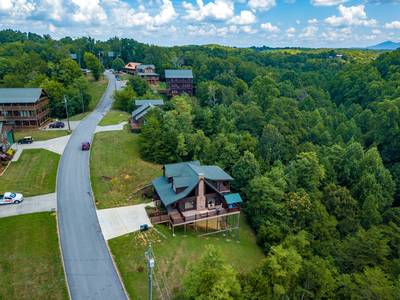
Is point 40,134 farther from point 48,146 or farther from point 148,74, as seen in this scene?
point 148,74

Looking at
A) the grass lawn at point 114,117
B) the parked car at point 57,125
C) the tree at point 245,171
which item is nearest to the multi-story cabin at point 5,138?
the parked car at point 57,125

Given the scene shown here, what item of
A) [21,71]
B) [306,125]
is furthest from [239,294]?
[21,71]

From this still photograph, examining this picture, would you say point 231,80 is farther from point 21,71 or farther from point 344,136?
point 21,71

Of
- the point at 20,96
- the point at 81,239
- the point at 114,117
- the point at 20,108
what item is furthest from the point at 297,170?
the point at 20,96

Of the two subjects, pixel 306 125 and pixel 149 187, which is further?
pixel 306 125

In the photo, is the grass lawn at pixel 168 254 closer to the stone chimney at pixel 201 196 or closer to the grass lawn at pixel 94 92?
the stone chimney at pixel 201 196

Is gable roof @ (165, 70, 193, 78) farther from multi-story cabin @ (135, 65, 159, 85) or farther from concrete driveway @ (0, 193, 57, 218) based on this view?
concrete driveway @ (0, 193, 57, 218)

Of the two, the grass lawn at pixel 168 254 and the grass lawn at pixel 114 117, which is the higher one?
the grass lawn at pixel 114 117
